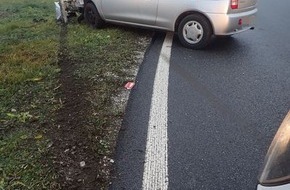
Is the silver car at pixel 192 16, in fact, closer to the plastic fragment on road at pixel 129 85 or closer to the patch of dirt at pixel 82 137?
the plastic fragment on road at pixel 129 85

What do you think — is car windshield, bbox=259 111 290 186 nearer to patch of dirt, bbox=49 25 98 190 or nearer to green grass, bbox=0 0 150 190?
patch of dirt, bbox=49 25 98 190

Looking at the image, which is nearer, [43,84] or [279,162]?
[279,162]

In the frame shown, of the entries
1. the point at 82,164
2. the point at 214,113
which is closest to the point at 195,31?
the point at 214,113

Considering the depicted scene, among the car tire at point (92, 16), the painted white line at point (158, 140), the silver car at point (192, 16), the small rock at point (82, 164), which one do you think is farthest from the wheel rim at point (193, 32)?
the small rock at point (82, 164)

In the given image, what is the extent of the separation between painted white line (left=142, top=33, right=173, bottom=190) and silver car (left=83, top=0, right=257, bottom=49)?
1.41 metres

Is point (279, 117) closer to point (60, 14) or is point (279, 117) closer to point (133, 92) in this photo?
point (133, 92)

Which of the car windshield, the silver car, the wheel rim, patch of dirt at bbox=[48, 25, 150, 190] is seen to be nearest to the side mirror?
the car windshield

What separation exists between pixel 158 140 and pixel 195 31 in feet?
11.5

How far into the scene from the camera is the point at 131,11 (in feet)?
24.4

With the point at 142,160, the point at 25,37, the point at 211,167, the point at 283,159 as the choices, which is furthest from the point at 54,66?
the point at 283,159

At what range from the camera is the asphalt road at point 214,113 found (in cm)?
334

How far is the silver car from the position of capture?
6.59m

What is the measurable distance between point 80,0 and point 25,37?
173 cm

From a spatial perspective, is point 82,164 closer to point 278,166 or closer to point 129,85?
point 129,85
